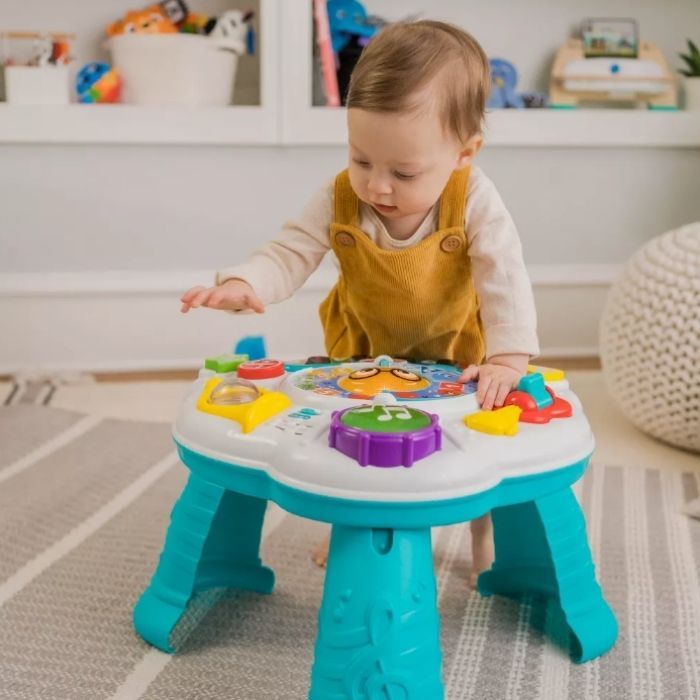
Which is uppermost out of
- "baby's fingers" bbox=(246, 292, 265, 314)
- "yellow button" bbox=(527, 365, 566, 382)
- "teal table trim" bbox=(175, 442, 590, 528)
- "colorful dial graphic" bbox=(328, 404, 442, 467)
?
"baby's fingers" bbox=(246, 292, 265, 314)

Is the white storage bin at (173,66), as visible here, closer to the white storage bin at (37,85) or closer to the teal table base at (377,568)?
the white storage bin at (37,85)

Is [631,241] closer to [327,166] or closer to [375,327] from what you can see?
[327,166]

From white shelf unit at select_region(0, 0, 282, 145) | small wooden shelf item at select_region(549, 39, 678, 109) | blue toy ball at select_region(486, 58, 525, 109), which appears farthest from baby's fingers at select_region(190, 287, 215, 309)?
small wooden shelf item at select_region(549, 39, 678, 109)

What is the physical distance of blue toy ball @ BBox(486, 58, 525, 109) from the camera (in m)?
1.76

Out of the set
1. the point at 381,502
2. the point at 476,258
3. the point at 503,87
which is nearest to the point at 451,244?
the point at 476,258

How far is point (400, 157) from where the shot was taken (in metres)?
0.77

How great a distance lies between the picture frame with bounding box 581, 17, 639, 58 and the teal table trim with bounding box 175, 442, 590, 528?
1.33m

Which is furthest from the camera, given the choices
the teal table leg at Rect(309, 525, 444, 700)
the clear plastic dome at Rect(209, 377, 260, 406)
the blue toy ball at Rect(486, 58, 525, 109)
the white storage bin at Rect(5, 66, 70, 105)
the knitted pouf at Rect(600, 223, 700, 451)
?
the blue toy ball at Rect(486, 58, 525, 109)

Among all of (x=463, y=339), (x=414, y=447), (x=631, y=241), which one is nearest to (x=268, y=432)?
(x=414, y=447)

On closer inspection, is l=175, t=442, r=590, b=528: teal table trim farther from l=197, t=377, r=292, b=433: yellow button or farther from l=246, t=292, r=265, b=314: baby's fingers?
l=246, t=292, r=265, b=314: baby's fingers

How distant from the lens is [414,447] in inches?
24.1

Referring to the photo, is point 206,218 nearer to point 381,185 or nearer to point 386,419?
point 381,185

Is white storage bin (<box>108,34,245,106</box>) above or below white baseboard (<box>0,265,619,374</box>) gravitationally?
above

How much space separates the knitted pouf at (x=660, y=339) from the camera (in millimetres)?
1211
